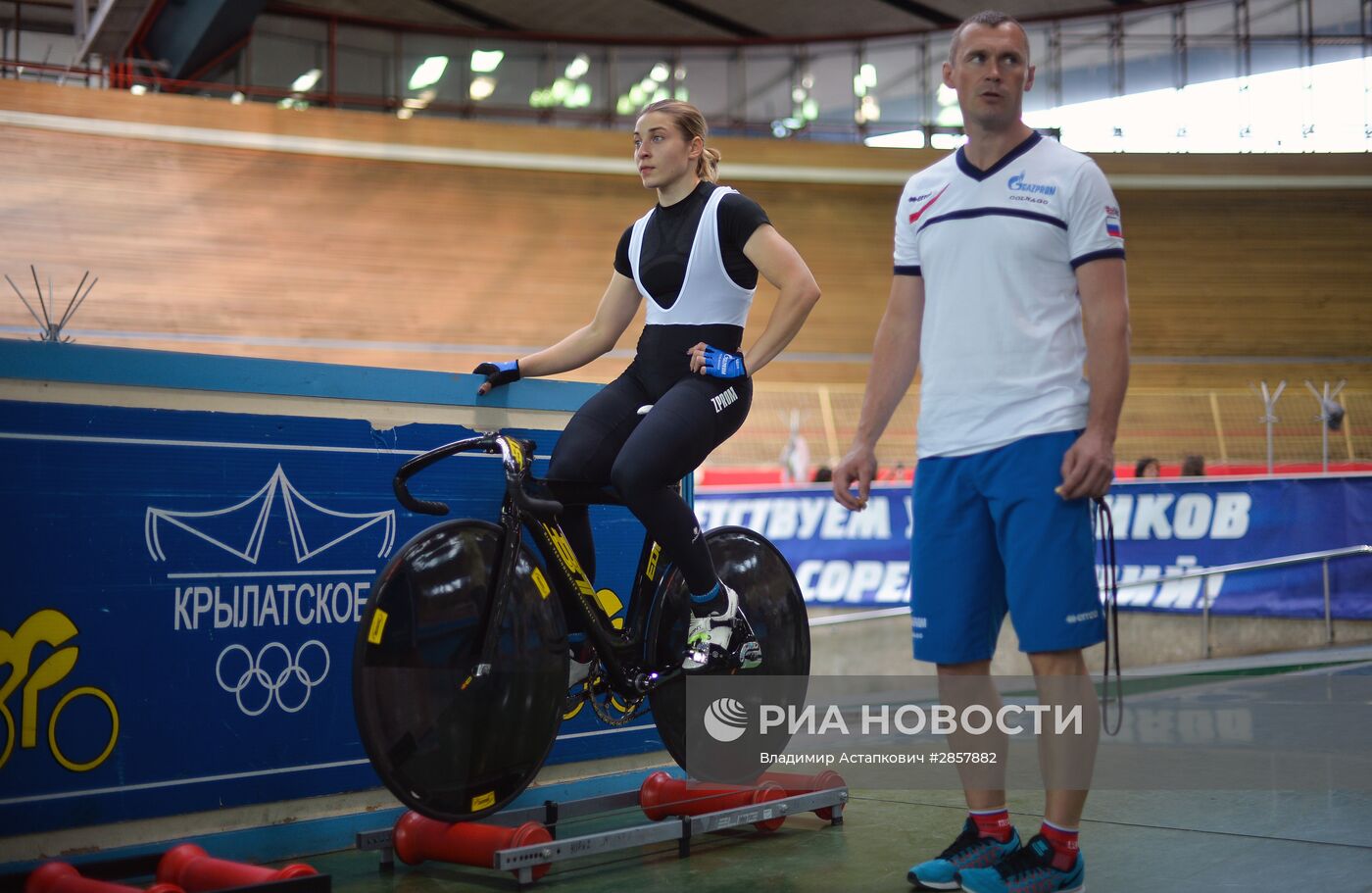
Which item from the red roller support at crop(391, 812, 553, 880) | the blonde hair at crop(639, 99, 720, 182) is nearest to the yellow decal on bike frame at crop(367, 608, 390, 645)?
the red roller support at crop(391, 812, 553, 880)

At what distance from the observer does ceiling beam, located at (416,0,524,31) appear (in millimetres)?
22062

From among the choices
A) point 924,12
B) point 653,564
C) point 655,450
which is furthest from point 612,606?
point 924,12

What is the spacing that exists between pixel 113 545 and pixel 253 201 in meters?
14.8

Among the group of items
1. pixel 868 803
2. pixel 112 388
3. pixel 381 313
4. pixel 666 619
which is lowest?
pixel 868 803

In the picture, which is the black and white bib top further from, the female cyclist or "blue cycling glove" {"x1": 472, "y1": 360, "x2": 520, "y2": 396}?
"blue cycling glove" {"x1": 472, "y1": 360, "x2": 520, "y2": 396}

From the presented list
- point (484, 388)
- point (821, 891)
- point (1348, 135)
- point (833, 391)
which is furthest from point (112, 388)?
point (1348, 135)

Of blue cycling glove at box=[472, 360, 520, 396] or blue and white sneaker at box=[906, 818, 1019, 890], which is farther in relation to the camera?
blue cycling glove at box=[472, 360, 520, 396]

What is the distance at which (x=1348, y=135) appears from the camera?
18.3 m

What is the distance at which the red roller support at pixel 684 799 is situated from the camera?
310cm

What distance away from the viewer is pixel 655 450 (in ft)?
8.76

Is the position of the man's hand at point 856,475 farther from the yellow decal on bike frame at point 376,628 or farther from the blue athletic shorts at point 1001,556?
the yellow decal on bike frame at point 376,628

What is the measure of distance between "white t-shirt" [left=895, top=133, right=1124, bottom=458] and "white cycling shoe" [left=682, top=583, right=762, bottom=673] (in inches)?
27.0

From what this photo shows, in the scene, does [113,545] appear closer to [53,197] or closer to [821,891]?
[821,891]

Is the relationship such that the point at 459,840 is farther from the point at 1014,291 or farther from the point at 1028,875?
the point at 1014,291
